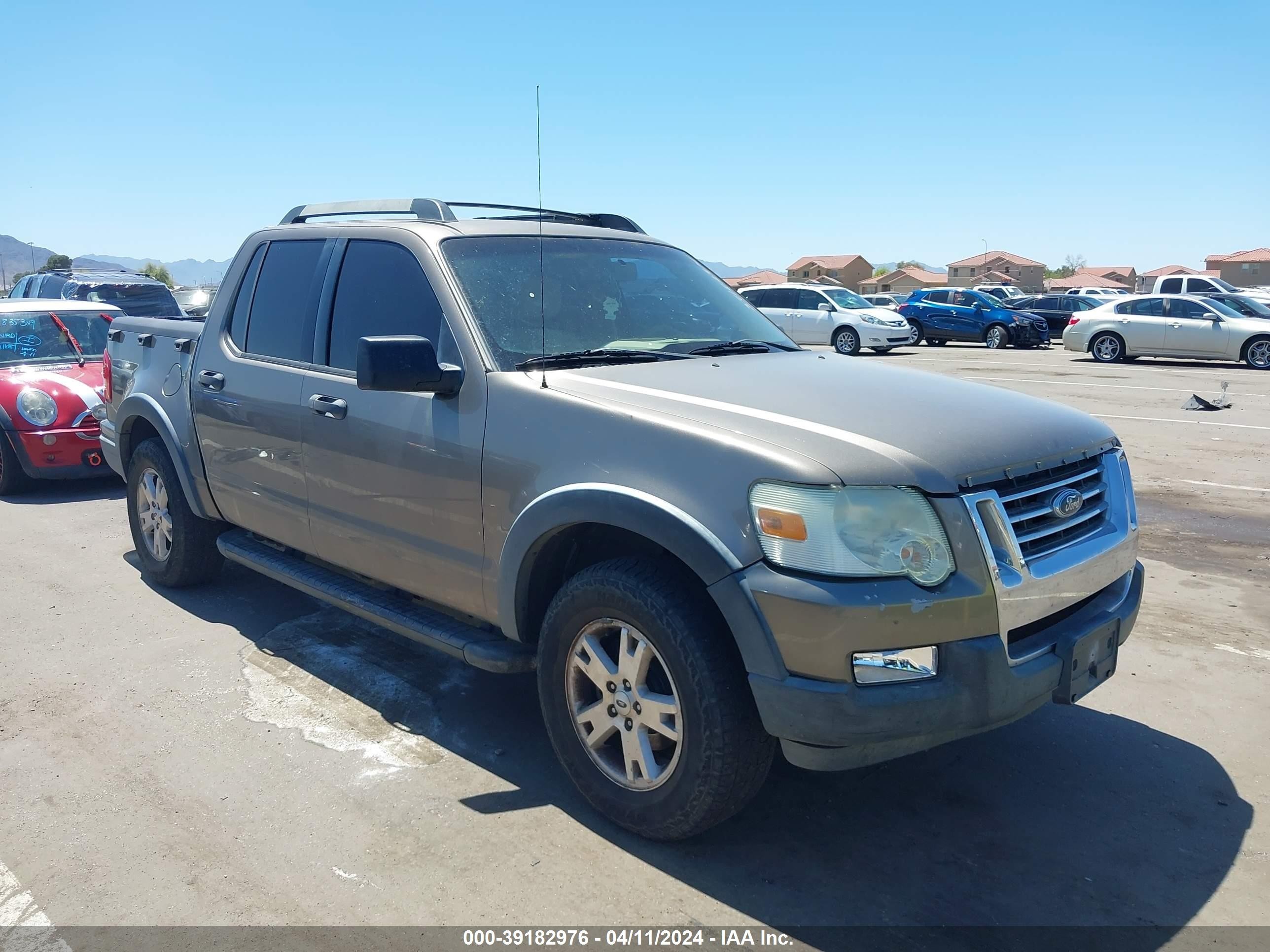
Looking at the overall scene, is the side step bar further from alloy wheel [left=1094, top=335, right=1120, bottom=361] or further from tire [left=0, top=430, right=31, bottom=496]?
alloy wheel [left=1094, top=335, right=1120, bottom=361]

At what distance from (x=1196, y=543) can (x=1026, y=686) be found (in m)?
4.69

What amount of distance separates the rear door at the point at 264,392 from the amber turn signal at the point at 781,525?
2.37m

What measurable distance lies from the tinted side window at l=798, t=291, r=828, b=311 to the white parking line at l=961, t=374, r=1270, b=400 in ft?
22.2

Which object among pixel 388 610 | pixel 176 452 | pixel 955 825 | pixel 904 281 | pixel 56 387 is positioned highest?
A: pixel 176 452

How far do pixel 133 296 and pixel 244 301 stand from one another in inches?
528

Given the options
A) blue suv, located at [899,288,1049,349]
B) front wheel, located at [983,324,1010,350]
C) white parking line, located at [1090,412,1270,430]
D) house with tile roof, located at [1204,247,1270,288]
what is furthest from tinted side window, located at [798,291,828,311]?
house with tile roof, located at [1204,247,1270,288]

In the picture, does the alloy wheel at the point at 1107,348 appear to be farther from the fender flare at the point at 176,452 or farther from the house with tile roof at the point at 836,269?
the house with tile roof at the point at 836,269

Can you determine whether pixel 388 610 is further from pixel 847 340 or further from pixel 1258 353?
pixel 1258 353

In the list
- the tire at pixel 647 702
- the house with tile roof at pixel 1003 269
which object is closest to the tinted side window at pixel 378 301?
the tire at pixel 647 702

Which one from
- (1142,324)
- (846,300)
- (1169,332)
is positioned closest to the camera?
(1169,332)

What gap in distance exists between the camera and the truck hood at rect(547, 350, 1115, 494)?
9.01 feet

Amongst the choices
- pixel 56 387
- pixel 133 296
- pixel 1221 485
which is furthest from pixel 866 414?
pixel 133 296

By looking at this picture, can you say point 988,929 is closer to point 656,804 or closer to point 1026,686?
point 1026,686

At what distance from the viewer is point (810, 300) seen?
77.9 ft
